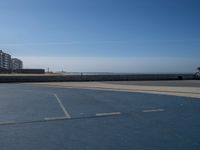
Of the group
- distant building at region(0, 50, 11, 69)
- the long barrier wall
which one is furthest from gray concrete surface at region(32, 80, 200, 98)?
distant building at region(0, 50, 11, 69)

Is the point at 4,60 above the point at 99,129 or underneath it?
above

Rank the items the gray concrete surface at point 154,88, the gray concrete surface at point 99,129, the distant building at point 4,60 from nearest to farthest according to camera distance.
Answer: the gray concrete surface at point 99,129 < the gray concrete surface at point 154,88 < the distant building at point 4,60

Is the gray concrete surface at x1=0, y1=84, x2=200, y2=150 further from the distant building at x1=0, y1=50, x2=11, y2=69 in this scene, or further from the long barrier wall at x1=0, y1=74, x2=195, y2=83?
the distant building at x1=0, y1=50, x2=11, y2=69

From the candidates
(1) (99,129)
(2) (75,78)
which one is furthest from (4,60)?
(1) (99,129)

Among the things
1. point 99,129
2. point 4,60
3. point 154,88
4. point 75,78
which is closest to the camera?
point 99,129

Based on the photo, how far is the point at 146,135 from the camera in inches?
278

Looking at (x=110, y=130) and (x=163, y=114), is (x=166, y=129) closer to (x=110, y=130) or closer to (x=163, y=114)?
(x=110, y=130)

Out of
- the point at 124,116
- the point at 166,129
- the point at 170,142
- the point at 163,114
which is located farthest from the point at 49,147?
the point at 163,114

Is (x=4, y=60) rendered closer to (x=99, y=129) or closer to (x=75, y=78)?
(x=75, y=78)

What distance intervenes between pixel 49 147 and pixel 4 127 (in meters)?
2.64

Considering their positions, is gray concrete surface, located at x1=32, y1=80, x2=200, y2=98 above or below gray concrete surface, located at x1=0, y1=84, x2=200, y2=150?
above

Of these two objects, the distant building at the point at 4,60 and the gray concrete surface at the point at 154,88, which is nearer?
the gray concrete surface at the point at 154,88

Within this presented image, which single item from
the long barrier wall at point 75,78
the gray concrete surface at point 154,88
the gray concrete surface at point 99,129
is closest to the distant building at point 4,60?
the long barrier wall at point 75,78

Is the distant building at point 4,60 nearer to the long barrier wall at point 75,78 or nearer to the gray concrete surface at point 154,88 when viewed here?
the long barrier wall at point 75,78
